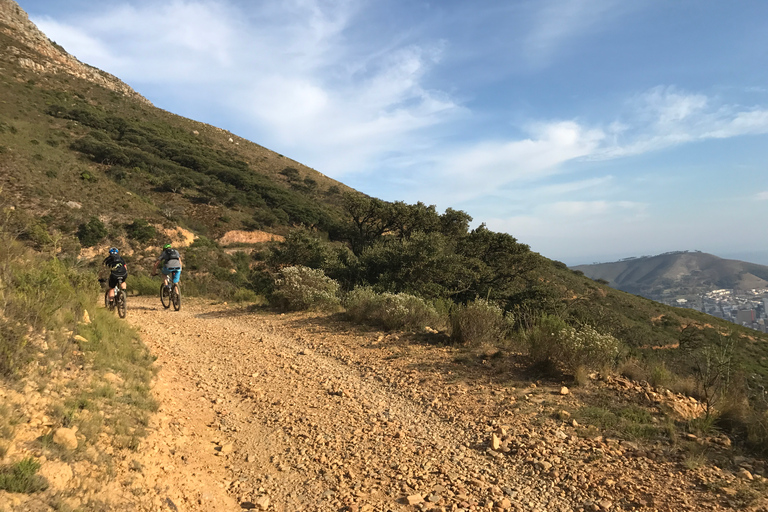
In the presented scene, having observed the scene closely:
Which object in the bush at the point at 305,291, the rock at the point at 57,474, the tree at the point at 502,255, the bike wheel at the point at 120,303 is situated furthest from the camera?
the tree at the point at 502,255

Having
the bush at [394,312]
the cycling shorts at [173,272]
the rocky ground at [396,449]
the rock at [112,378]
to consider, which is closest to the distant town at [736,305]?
the bush at [394,312]

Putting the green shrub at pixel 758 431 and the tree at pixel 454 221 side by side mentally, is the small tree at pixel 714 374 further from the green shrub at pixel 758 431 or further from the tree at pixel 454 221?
the tree at pixel 454 221

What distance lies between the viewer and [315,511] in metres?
3.07

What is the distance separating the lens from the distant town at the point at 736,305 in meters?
40.4

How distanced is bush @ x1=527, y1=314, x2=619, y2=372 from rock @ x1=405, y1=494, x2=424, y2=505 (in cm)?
339

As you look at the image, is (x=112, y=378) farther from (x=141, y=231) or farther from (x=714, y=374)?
(x=141, y=231)

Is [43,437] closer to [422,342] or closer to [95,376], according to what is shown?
[95,376]

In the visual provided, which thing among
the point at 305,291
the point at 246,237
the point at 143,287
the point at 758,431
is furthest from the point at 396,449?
the point at 246,237

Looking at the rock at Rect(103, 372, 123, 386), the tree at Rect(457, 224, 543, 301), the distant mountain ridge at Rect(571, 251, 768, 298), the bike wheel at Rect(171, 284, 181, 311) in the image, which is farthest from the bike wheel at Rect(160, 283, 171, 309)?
the distant mountain ridge at Rect(571, 251, 768, 298)

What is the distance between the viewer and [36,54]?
53500 millimetres

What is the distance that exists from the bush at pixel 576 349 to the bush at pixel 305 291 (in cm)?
627

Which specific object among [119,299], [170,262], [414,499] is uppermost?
[170,262]

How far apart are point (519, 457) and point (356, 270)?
11799 mm

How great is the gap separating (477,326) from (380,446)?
3.79 m
